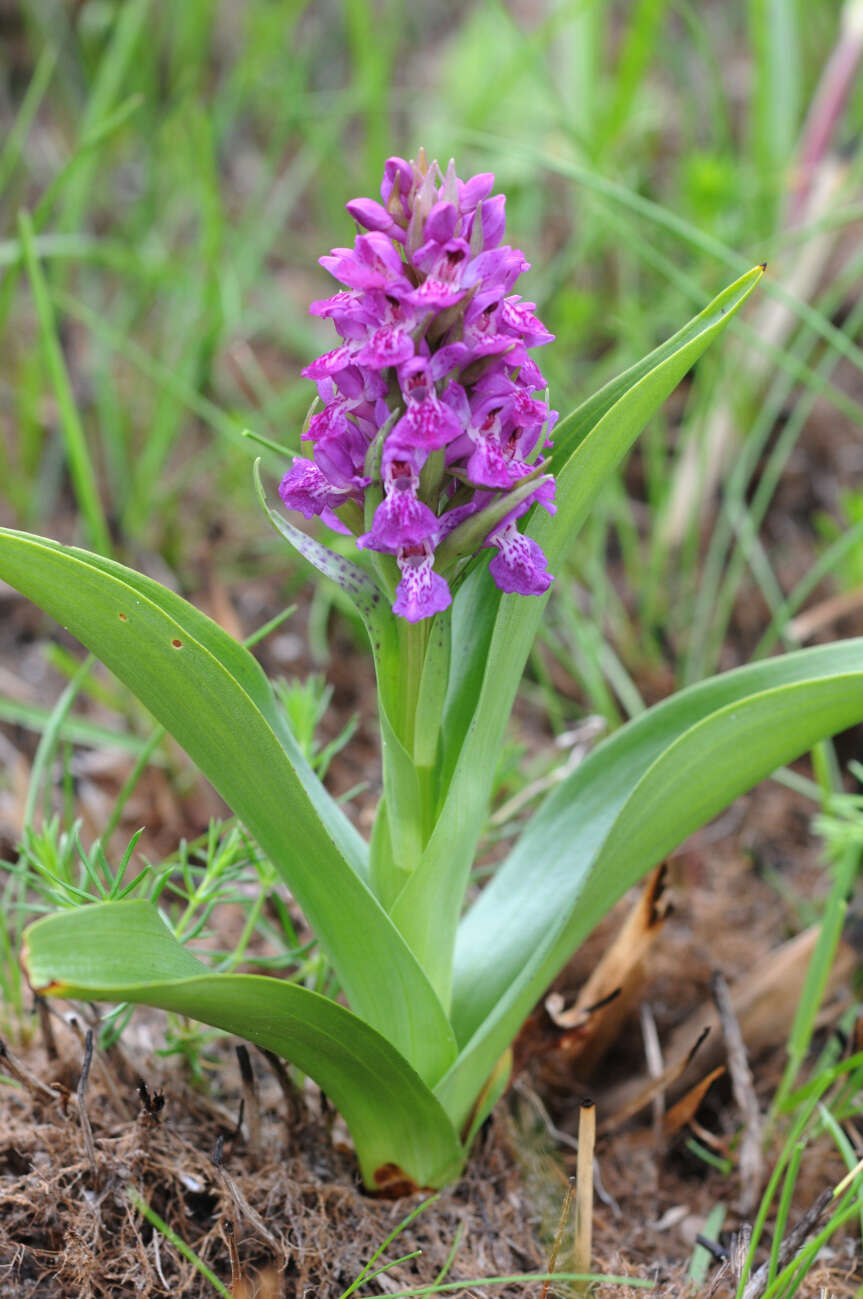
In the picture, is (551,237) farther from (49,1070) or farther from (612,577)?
(49,1070)

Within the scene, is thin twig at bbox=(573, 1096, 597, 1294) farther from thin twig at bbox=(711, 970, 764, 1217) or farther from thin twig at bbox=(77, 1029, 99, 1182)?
thin twig at bbox=(77, 1029, 99, 1182)

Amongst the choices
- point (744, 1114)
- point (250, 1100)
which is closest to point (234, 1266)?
point (250, 1100)

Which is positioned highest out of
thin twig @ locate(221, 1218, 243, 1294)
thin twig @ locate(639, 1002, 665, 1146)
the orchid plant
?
the orchid plant

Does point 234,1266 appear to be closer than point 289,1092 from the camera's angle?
Yes

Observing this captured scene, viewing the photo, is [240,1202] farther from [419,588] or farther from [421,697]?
[419,588]

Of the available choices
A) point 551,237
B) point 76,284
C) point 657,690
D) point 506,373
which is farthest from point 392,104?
point 506,373

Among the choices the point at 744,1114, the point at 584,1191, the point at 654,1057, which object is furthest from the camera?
the point at 654,1057

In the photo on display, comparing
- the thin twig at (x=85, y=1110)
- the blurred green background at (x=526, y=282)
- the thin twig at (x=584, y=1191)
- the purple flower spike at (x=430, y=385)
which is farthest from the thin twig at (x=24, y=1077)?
the blurred green background at (x=526, y=282)

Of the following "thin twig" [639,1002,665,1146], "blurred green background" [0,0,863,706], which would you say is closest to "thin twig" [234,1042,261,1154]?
"thin twig" [639,1002,665,1146]
